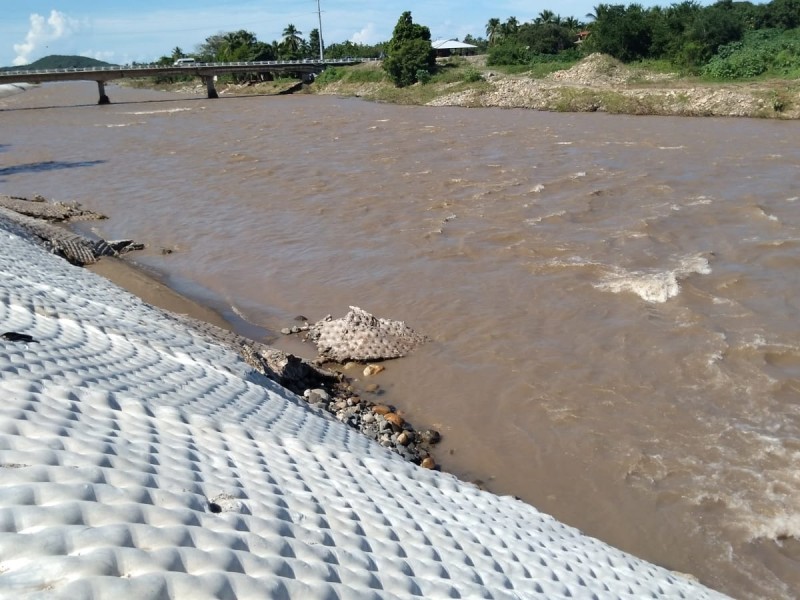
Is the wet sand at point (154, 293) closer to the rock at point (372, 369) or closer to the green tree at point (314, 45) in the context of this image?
the rock at point (372, 369)

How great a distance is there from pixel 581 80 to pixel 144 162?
28.9m

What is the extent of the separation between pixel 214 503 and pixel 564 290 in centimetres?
757

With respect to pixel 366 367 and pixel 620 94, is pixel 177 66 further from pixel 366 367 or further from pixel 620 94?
pixel 366 367

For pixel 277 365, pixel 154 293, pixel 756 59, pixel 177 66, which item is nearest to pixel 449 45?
pixel 177 66

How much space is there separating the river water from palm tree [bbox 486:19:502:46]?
2299 inches

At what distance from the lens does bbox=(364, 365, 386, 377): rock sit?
722 centimetres

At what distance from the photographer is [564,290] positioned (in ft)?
30.9

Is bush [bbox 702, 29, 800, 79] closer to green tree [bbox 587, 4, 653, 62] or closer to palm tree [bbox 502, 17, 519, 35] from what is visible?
green tree [bbox 587, 4, 653, 62]

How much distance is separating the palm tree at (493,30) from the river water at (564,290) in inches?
2299

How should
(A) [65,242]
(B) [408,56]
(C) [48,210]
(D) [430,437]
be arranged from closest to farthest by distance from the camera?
(D) [430,437] → (A) [65,242] → (C) [48,210] → (B) [408,56]

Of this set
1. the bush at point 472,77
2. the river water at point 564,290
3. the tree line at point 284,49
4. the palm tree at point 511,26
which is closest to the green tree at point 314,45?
the tree line at point 284,49

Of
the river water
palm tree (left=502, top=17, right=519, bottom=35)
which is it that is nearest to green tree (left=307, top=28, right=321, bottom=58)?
palm tree (left=502, top=17, right=519, bottom=35)

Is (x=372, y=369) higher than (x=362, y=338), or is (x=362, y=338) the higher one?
(x=362, y=338)

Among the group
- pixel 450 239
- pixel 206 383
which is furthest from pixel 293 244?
pixel 206 383
